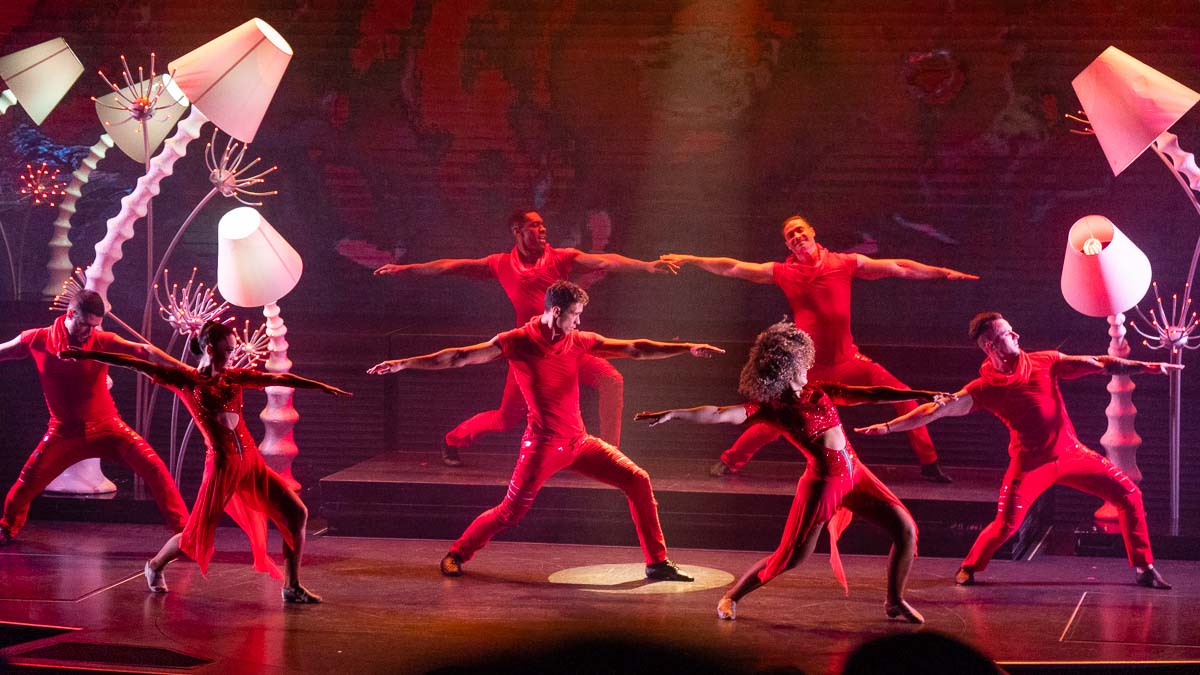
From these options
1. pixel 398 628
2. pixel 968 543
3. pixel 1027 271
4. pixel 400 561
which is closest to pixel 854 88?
pixel 1027 271

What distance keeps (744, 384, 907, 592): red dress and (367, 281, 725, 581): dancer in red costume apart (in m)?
0.78

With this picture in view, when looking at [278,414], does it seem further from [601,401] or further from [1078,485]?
[1078,485]

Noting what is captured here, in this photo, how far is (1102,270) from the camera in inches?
261

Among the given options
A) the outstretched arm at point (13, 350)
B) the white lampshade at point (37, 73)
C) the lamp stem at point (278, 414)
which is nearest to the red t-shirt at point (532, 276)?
the lamp stem at point (278, 414)

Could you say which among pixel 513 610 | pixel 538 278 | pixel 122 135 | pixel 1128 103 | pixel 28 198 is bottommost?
pixel 513 610

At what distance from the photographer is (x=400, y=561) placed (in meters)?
6.83

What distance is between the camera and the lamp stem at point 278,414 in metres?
7.77

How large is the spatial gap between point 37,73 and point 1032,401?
→ 6.51 meters

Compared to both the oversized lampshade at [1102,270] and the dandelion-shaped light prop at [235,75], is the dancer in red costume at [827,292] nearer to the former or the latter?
the oversized lampshade at [1102,270]

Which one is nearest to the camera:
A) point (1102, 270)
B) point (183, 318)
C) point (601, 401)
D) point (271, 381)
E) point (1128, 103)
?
point (271, 381)

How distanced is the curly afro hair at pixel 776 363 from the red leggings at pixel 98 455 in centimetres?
318

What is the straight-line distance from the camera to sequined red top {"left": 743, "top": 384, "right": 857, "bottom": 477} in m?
5.46

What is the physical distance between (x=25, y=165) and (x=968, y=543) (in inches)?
260

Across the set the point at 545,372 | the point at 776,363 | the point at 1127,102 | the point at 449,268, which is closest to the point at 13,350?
the point at 449,268
